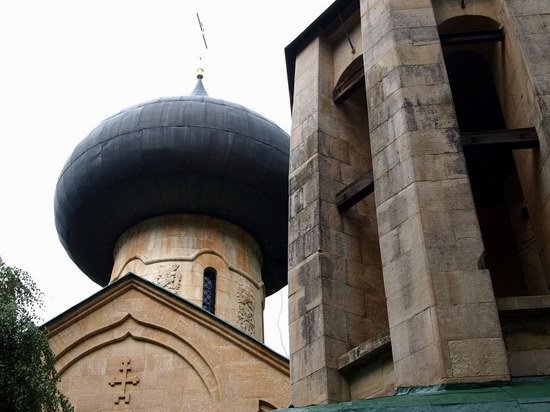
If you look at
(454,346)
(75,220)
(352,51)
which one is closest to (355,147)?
(352,51)

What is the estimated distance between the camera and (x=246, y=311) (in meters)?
14.6

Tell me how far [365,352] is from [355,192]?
193 centimetres

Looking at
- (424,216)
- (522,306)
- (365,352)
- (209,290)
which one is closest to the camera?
(522,306)

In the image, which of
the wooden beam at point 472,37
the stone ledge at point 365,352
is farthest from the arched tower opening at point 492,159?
the stone ledge at point 365,352

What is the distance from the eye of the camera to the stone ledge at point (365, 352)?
7047 mm

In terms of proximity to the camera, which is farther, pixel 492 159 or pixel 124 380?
pixel 124 380

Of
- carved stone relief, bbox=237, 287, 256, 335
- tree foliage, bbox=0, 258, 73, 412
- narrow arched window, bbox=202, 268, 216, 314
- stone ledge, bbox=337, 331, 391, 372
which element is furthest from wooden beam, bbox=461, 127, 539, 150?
narrow arched window, bbox=202, 268, 216, 314

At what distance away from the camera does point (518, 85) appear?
810cm

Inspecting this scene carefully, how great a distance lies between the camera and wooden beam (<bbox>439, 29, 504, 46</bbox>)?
8555 millimetres

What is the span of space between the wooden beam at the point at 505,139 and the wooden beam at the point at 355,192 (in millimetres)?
1061

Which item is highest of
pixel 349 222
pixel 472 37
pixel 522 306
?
pixel 472 37

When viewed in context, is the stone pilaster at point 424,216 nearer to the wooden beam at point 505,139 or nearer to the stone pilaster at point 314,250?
the wooden beam at point 505,139

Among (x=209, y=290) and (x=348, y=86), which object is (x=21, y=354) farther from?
(x=209, y=290)

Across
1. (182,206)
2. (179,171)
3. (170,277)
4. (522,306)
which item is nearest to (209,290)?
(170,277)
